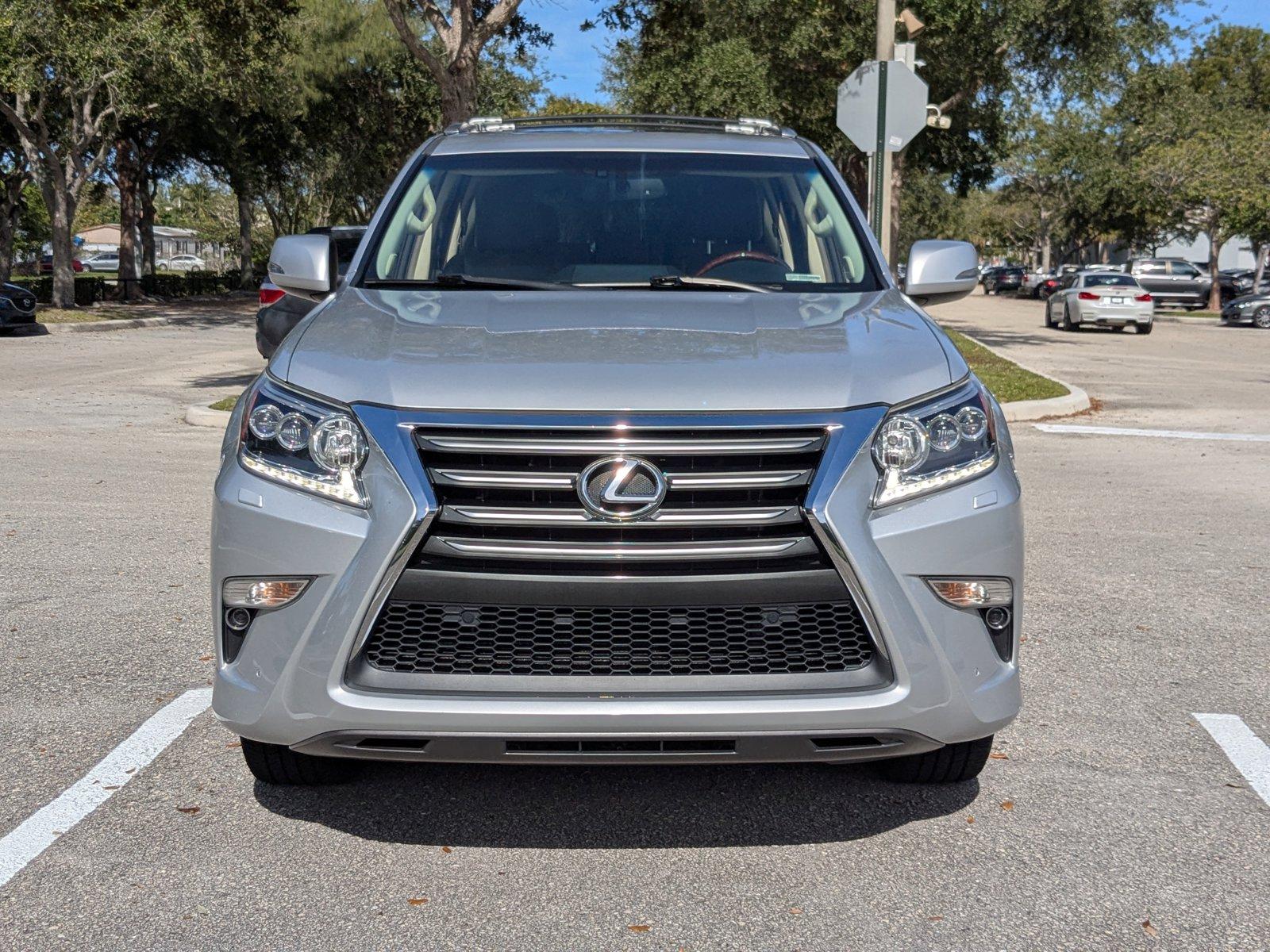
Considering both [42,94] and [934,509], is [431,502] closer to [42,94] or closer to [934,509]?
[934,509]

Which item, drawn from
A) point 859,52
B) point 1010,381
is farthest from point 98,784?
point 859,52

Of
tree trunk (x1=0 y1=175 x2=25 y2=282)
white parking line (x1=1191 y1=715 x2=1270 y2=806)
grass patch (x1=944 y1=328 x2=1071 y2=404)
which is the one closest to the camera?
white parking line (x1=1191 y1=715 x2=1270 y2=806)

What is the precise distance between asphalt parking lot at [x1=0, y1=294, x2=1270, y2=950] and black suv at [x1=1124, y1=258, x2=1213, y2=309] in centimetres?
4810

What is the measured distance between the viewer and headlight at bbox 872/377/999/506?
11.0 ft

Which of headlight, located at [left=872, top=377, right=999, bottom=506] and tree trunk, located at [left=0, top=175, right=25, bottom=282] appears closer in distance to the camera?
headlight, located at [left=872, top=377, right=999, bottom=506]

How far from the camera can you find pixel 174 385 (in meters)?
17.6

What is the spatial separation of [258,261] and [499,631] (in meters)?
81.2

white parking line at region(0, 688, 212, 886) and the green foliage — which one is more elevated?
the green foliage

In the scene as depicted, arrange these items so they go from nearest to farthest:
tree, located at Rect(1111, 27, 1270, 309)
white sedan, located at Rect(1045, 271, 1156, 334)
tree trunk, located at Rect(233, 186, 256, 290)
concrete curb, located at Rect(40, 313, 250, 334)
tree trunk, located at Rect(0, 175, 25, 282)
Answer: concrete curb, located at Rect(40, 313, 250, 334)
white sedan, located at Rect(1045, 271, 1156, 334)
tree trunk, located at Rect(0, 175, 25, 282)
tree, located at Rect(1111, 27, 1270, 309)
tree trunk, located at Rect(233, 186, 256, 290)

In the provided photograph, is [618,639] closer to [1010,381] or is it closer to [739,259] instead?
[739,259]

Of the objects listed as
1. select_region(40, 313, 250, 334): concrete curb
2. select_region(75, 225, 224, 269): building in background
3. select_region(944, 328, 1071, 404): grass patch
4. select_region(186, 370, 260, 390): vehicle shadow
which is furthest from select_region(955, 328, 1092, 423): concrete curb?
select_region(75, 225, 224, 269): building in background

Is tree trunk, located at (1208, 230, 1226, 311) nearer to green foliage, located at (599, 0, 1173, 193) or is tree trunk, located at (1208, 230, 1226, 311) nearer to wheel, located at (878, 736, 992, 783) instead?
green foliage, located at (599, 0, 1173, 193)

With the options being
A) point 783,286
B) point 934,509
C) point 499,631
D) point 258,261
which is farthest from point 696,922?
point 258,261

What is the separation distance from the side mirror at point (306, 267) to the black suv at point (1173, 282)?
5045 centimetres
